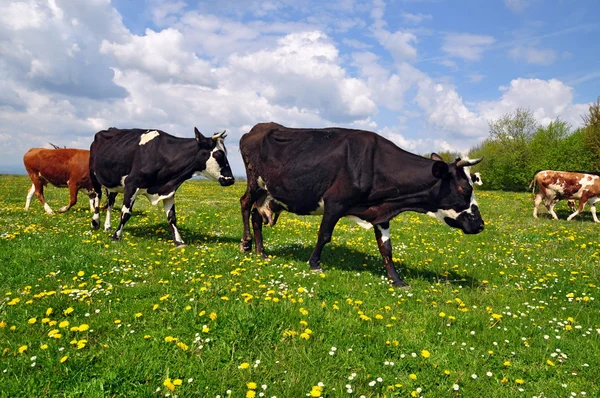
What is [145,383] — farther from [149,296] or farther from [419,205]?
[419,205]

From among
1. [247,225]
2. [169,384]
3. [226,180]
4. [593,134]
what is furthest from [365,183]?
[593,134]

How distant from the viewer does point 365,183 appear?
8.07 m

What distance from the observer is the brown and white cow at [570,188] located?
2005 cm

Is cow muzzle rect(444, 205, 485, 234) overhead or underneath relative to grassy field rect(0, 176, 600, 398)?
overhead

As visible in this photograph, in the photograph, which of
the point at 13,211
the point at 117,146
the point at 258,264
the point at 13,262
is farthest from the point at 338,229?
the point at 13,211

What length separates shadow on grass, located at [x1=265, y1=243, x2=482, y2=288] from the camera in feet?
27.8

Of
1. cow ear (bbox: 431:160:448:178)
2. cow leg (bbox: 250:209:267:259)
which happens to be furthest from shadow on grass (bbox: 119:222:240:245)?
cow ear (bbox: 431:160:448:178)

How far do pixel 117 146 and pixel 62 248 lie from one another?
3575 millimetres

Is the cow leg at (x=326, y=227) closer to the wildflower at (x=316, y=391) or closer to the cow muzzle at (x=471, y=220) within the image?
the cow muzzle at (x=471, y=220)

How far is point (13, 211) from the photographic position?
16.0 metres

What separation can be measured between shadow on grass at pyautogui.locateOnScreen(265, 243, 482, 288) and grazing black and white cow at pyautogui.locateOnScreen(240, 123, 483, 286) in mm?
866

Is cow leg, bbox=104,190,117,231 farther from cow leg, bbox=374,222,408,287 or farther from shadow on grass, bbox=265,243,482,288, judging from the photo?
cow leg, bbox=374,222,408,287

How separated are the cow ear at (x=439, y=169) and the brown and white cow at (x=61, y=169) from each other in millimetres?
13814

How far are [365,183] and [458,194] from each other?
1.85 metres
